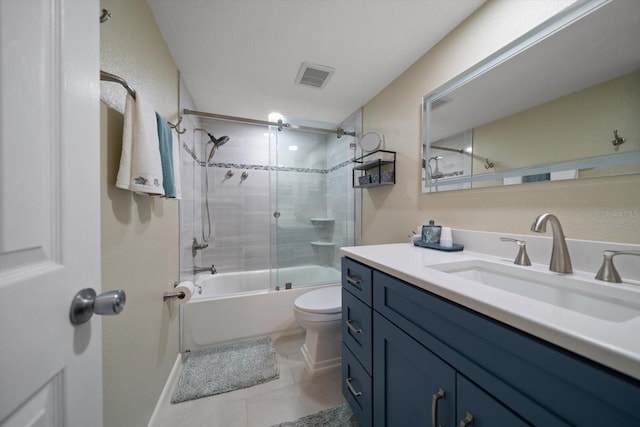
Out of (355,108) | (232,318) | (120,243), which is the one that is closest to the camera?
(120,243)

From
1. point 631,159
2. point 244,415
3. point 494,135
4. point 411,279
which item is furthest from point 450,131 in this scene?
point 244,415

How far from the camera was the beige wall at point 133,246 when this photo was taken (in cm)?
77

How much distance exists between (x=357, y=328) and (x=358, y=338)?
0.05 m

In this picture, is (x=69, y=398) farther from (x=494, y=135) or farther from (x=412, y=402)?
(x=494, y=135)

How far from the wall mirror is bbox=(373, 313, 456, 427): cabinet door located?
89 centimetres

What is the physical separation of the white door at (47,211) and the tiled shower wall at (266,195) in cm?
176

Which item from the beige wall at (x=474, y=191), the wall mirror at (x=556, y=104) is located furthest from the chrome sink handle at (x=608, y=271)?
the wall mirror at (x=556, y=104)

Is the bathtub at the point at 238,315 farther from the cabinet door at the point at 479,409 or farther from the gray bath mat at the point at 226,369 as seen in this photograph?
the cabinet door at the point at 479,409

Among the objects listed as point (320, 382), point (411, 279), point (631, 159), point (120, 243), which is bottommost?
point (320, 382)

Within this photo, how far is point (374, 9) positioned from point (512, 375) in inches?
63.7

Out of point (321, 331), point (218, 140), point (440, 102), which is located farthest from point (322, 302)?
point (218, 140)

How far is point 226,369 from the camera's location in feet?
5.01

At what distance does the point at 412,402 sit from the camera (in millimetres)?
740

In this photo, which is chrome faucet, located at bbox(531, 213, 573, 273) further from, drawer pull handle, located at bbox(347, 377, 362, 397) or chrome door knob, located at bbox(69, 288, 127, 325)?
chrome door knob, located at bbox(69, 288, 127, 325)
